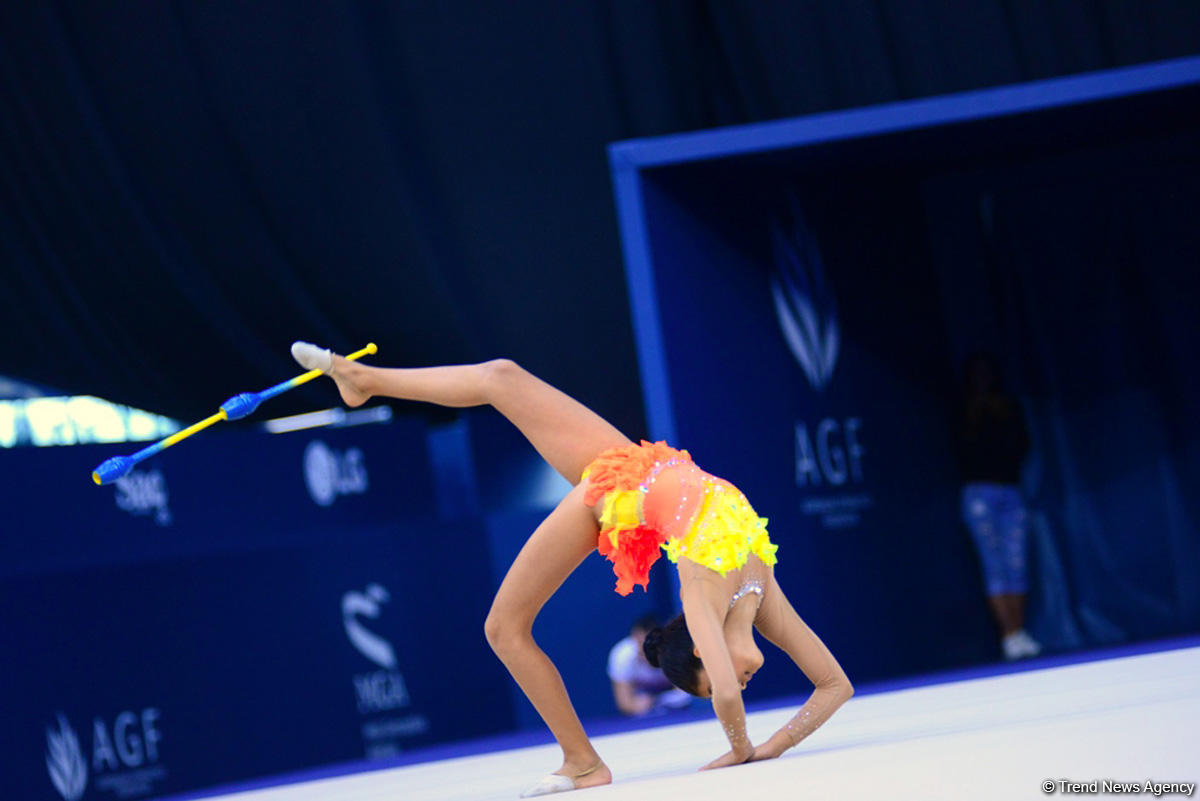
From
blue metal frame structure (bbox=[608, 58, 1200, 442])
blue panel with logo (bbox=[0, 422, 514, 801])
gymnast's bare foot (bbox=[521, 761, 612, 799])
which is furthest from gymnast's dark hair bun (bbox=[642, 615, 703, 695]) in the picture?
blue panel with logo (bbox=[0, 422, 514, 801])

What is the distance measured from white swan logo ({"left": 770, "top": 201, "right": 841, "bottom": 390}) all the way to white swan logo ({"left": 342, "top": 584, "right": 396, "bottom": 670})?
211cm

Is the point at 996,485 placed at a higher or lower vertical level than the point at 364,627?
higher

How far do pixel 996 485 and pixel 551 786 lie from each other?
385 cm

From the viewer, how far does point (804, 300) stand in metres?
5.96

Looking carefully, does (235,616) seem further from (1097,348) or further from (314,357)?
(1097,348)

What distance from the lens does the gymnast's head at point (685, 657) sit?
2.96 m

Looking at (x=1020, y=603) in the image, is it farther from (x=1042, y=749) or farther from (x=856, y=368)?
(x=1042, y=749)

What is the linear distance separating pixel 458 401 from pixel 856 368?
3370mm

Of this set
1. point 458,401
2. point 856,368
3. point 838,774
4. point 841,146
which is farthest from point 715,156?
point 838,774

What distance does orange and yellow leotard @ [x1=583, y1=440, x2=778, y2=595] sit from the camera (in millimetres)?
2941

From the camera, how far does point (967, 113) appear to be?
513cm

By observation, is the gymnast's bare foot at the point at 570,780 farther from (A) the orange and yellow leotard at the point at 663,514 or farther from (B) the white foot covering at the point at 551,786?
(A) the orange and yellow leotard at the point at 663,514

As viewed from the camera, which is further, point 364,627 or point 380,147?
point 380,147

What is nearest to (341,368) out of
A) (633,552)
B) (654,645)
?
(633,552)
